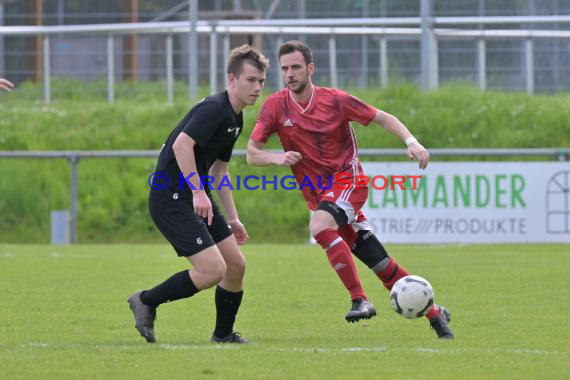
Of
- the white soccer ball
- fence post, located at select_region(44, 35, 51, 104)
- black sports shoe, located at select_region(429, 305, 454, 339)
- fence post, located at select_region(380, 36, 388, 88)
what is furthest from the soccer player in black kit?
fence post, located at select_region(44, 35, 51, 104)

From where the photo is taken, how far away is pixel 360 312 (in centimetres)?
736

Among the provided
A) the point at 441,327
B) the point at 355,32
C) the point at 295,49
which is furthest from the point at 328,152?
the point at 355,32

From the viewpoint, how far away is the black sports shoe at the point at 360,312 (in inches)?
289

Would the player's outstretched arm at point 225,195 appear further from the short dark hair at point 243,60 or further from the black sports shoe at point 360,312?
the black sports shoe at point 360,312

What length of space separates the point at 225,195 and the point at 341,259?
87 centimetres

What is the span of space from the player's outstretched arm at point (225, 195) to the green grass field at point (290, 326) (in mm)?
708

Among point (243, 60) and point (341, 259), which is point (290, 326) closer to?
point (341, 259)

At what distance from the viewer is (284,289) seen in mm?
11219

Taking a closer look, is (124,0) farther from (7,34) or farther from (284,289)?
(284,289)

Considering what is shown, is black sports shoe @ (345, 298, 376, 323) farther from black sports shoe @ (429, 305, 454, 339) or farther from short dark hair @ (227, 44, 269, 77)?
short dark hair @ (227, 44, 269, 77)

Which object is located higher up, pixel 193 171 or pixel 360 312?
pixel 193 171

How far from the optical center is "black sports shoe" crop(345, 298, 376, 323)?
7.33 m

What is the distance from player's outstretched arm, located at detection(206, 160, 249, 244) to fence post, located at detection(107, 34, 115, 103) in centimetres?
1511

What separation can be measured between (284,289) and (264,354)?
4334mm
